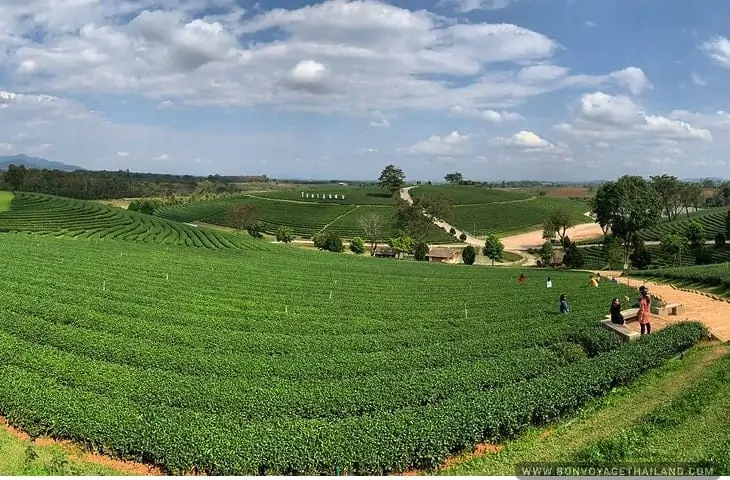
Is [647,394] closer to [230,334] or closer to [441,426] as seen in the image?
[441,426]

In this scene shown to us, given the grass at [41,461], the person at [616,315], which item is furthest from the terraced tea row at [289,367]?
the person at [616,315]

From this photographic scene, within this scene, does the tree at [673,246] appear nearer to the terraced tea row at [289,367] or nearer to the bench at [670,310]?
the terraced tea row at [289,367]

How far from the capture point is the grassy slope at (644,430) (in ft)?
40.4

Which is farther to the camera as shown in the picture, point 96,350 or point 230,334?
point 230,334

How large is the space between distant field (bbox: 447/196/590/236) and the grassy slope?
11912 cm

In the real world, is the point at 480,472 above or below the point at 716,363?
below

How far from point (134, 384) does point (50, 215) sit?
79.7 metres

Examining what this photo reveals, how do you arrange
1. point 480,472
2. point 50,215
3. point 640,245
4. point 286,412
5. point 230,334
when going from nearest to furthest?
1. point 480,472
2. point 286,412
3. point 230,334
4. point 640,245
5. point 50,215

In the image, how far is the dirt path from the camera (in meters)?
22.6

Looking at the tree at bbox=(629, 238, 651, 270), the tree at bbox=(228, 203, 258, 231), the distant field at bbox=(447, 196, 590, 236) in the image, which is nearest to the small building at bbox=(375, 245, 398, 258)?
the tree at bbox=(228, 203, 258, 231)

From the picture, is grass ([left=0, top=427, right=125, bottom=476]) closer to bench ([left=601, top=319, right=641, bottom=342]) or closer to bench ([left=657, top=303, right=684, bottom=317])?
bench ([left=601, top=319, right=641, bottom=342])

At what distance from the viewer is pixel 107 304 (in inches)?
1019

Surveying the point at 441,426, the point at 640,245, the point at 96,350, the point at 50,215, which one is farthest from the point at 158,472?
the point at 50,215

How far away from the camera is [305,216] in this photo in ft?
497
